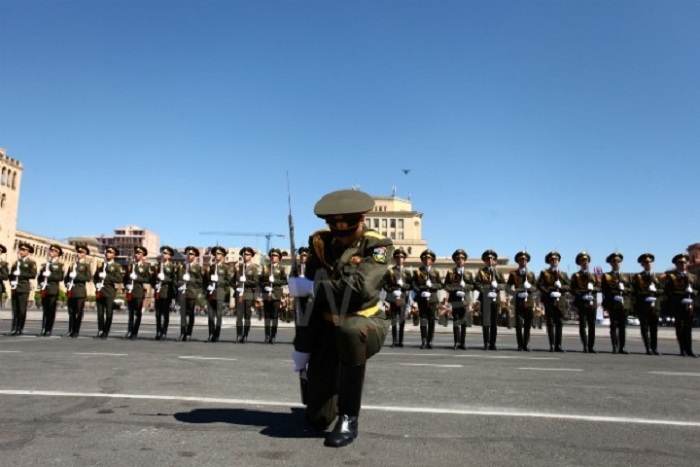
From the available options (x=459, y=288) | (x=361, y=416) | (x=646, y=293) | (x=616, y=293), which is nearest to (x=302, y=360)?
(x=361, y=416)

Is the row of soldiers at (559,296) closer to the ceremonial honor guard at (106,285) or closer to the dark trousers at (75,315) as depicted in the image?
the ceremonial honor guard at (106,285)

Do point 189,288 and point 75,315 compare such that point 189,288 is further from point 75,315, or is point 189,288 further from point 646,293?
point 646,293

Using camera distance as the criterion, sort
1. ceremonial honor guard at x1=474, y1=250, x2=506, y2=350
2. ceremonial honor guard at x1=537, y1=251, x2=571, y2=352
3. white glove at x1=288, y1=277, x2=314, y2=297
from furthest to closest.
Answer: ceremonial honor guard at x1=474, y1=250, x2=506, y2=350 → ceremonial honor guard at x1=537, y1=251, x2=571, y2=352 → white glove at x1=288, y1=277, x2=314, y2=297

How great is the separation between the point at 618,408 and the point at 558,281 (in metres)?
8.43

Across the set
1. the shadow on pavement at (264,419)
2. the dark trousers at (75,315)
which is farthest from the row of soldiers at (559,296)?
the shadow on pavement at (264,419)

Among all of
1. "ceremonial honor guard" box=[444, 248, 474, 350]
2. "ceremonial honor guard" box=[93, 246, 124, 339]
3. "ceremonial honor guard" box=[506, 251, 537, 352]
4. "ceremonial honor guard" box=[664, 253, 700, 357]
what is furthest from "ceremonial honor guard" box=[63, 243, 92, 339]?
"ceremonial honor guard" box=[664, 253, 700, 357]

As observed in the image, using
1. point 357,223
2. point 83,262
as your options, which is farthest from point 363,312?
point 83,262

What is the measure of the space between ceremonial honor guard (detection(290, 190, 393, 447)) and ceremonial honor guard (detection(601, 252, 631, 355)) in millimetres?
10485

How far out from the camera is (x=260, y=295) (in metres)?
14.5

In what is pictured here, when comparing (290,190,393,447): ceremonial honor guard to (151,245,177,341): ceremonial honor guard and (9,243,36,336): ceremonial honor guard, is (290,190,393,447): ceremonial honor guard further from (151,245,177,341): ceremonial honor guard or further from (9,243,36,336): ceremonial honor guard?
(9,243,36,336): ceremonial honor guard

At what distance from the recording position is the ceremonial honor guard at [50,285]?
14508 millimetres

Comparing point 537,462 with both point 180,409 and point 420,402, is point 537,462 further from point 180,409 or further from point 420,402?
point 180,409

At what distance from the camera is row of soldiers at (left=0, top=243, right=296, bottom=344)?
46.5ft

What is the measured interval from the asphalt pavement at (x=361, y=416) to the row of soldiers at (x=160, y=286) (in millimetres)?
5657
